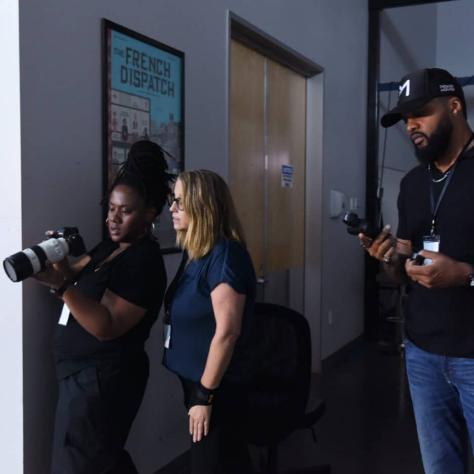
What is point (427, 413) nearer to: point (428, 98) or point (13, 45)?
point (428, 98)

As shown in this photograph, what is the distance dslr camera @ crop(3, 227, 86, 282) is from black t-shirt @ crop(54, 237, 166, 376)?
0.54ft

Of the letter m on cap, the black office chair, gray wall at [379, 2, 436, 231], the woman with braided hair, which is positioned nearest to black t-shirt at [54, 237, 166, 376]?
the woman with braided hair

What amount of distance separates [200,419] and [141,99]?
125 centimetres

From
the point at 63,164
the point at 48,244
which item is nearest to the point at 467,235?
the point at 48,244

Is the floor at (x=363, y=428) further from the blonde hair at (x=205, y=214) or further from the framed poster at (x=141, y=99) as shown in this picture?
the blonde hair at (x=205, y=214)

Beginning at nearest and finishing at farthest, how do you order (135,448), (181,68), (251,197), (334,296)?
1. (135,448)
2. (181,68)
3. (251,197)
4. (334,296)

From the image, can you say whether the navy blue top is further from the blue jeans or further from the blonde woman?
the blue jeans

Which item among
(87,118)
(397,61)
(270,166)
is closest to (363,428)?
(270,166)

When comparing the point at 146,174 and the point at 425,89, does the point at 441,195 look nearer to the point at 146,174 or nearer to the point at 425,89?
the point at 425,89

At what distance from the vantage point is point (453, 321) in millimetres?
1576

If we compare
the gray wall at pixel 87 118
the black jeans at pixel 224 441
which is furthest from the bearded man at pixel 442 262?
the gray wall at pixel 87 118

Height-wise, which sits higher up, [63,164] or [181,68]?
[181,68]

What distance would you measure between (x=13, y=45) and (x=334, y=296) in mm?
3345

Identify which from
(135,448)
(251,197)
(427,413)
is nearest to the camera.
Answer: (427,413)
